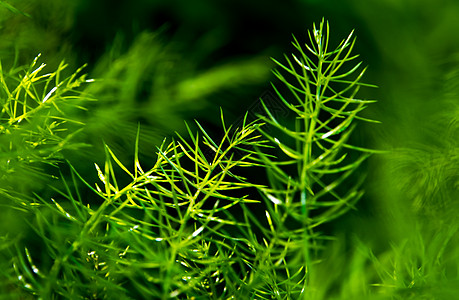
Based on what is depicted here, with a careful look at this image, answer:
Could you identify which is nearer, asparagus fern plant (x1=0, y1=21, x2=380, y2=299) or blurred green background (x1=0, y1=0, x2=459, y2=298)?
asparagus fern plant (x1=0, y1=21, x2=380, y2=299)

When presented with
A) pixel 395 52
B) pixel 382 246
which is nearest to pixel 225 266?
pixel 382 246

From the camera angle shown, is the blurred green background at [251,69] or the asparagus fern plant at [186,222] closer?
the asparagus fern plant at [186,222]

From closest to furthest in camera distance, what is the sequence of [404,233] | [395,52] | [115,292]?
[115,292], [404,233], [395,52]

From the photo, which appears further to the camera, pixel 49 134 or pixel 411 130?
pixel 411 130

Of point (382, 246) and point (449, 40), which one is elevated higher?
point (449, 40)

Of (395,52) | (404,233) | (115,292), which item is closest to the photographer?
(115,292)

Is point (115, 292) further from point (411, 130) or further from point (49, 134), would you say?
point (411, 130)

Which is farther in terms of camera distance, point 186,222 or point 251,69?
point 251,69
